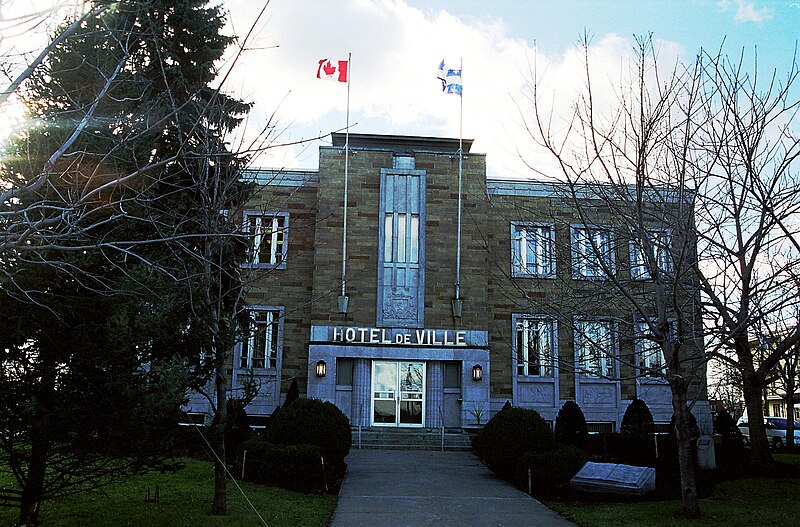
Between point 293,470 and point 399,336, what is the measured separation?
10.7 metres

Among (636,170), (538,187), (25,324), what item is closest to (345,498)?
(25,324)

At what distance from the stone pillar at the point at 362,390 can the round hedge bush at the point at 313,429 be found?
8001mm

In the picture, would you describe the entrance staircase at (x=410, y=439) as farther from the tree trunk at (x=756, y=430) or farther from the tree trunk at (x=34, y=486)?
the tree trunk at (x=34, y=486)

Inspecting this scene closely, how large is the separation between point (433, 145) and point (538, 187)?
4195 millimetres

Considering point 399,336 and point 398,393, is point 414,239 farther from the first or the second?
point 398,393

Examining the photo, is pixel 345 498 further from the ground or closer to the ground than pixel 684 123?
closer to the ground

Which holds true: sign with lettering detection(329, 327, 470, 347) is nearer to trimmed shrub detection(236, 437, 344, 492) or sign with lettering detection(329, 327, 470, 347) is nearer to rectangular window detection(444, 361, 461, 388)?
rectangular window detection(444, 361, 461, 388)

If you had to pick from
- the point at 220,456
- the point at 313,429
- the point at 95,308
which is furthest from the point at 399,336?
the point at 95,308

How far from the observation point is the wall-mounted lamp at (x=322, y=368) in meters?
22.1

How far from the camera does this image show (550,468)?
12508 millimetres

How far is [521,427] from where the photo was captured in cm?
1403

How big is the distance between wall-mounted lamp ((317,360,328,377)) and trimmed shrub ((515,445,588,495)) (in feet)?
33.6

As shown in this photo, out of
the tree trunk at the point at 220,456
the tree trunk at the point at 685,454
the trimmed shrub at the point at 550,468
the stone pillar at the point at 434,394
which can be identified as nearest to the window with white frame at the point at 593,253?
the tree trunk at the point at 685,454

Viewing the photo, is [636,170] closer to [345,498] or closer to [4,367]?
[345,498]
